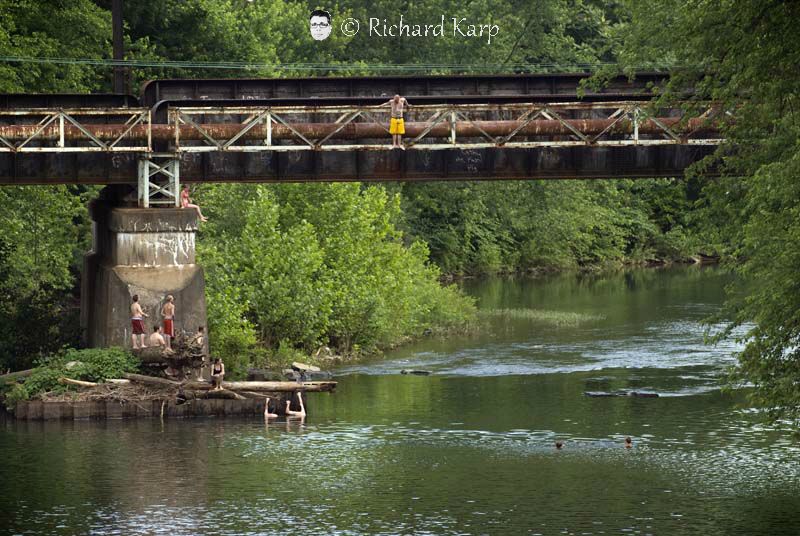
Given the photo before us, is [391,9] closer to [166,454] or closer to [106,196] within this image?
[106,196]

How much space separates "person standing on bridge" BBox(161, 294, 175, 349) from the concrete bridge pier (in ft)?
0.68

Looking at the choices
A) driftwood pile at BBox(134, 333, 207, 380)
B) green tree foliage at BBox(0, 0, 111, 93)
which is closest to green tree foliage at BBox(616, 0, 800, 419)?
driftwood pile at BBox(134, 333, 207, 380)

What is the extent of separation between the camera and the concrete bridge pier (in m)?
41.5

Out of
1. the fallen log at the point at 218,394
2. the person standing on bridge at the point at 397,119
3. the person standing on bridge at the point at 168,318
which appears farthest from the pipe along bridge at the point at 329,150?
the fallen log at the point at 218,394

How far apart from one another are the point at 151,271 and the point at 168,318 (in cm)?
145

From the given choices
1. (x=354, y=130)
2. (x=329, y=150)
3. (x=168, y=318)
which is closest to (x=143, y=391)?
(x=168, y=318)

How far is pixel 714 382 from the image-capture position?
4503cm

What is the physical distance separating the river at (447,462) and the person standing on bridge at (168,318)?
9.70 feet

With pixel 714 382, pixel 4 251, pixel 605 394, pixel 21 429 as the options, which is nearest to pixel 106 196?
pixel 4 251

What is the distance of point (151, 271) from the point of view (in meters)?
41.8

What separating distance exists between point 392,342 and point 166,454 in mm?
21085

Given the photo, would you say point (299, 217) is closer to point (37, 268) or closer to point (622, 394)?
point (37, 268)

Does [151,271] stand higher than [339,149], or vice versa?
[339,149]

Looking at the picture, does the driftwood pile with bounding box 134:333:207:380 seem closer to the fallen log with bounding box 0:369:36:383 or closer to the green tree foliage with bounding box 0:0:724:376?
the fallen log with bounding box 0:369:36:383
